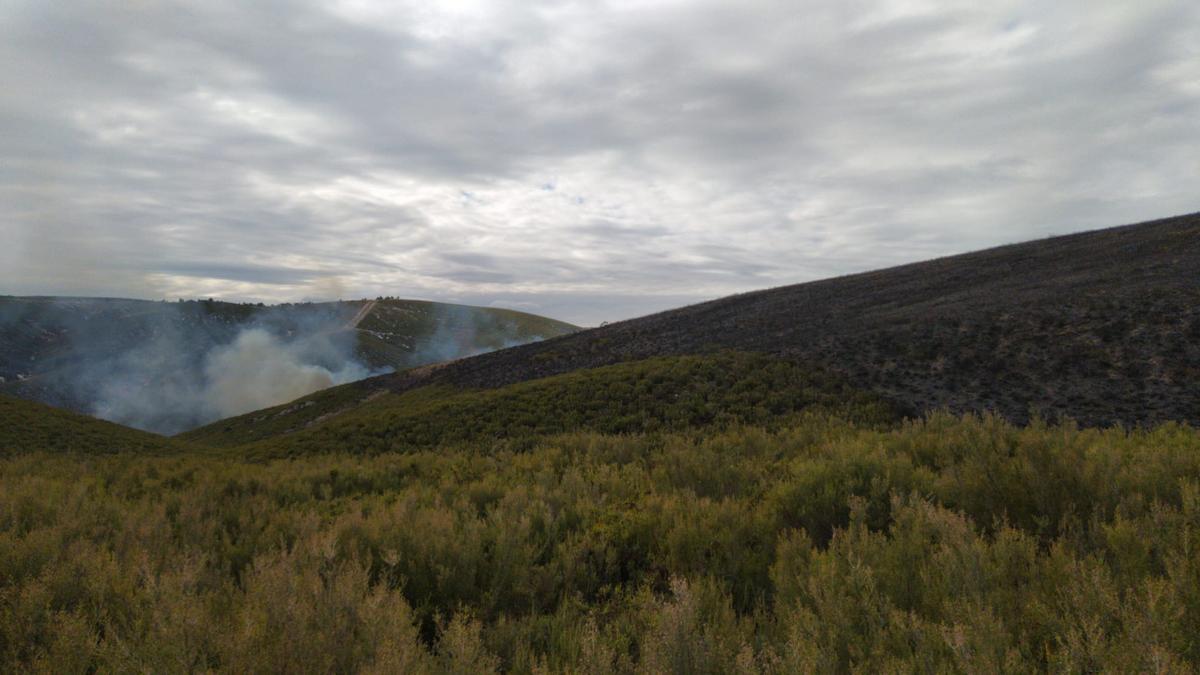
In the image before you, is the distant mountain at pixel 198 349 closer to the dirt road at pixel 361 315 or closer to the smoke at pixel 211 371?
the smoke at pixel 211 371

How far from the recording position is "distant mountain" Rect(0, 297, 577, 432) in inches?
4021

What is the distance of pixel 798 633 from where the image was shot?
2.88 metres

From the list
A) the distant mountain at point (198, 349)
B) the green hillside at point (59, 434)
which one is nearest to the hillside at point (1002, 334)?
the green hillside at point (59, 434)

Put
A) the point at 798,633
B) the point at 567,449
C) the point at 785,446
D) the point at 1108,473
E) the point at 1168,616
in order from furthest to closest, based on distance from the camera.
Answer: the point at 567,449 → the point at 785,446 → the point at 1108,473 → the point at 798,633 → the point at 1168,616

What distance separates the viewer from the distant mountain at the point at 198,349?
335 ft

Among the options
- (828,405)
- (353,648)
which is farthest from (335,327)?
(353,648)

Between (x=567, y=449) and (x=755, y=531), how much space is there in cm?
770

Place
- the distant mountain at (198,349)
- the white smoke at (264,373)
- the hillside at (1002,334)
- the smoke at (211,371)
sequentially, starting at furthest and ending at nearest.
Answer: the distant mountain at (198,349), the smoke at (211,371), the white smoke at (264,373), the hillside at (1002,334)

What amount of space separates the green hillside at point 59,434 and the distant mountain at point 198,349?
64385 millimetres

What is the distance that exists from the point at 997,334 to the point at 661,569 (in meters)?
22.5

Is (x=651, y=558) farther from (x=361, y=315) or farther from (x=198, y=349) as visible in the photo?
(x=361, y=315)

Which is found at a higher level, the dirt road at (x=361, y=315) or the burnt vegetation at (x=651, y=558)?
the dirt road at (x=361, y=315)

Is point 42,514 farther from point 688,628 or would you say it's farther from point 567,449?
point 567,449

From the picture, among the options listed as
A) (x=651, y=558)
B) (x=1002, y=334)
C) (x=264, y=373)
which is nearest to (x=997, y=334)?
(x=1002, y=334)
